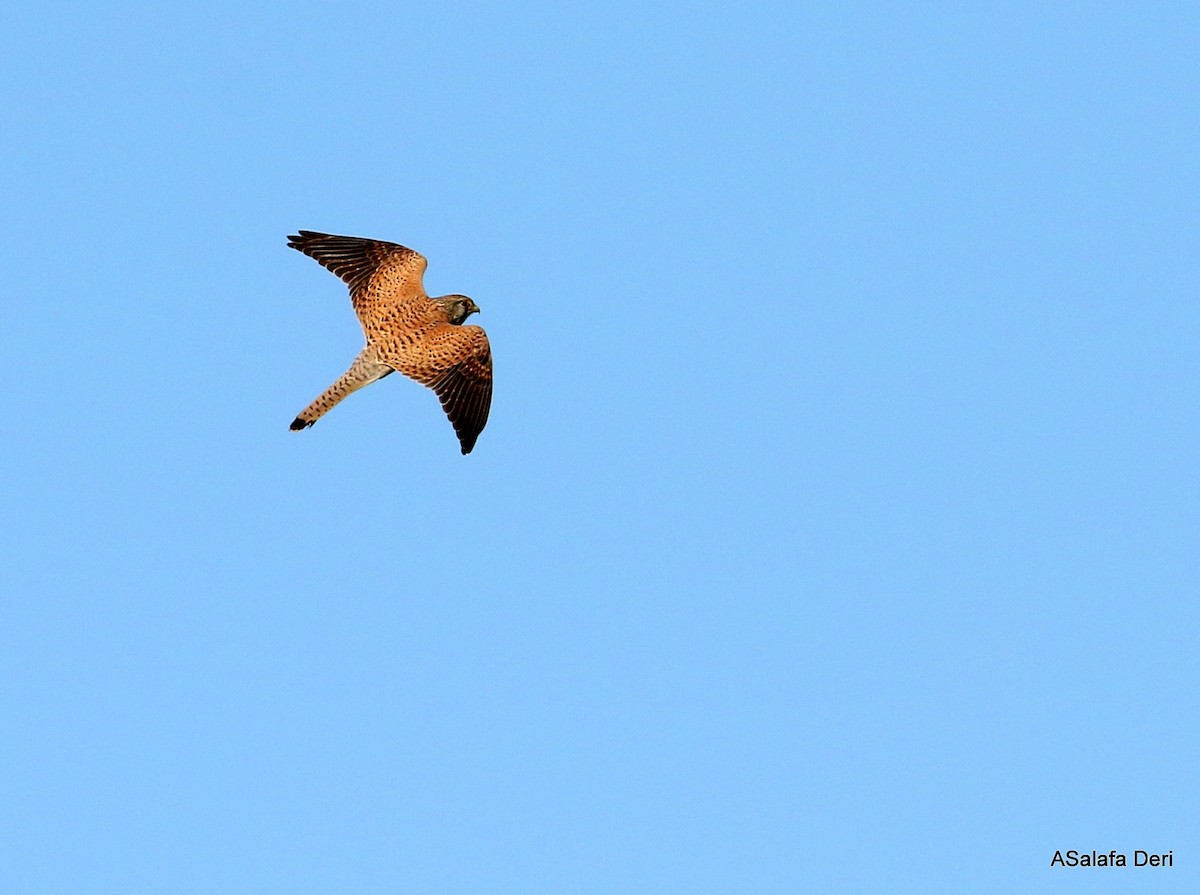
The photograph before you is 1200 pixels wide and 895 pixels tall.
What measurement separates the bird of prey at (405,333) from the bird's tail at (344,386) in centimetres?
1

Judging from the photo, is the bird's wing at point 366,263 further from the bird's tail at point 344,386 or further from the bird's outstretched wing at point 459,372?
the bird's outstretched wing at point 459,372

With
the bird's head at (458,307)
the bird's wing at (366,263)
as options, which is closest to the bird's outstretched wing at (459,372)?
the bird's head at (458,307)

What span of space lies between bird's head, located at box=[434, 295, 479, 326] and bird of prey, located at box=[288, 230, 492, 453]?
0.05 feet

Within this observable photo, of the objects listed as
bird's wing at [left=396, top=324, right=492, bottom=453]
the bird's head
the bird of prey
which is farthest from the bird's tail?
the bird's head

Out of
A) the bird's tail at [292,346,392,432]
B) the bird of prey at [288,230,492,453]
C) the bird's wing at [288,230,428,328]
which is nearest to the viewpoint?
the bird of prey at [288,230,492,453]

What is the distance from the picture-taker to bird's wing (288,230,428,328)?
2528 cm

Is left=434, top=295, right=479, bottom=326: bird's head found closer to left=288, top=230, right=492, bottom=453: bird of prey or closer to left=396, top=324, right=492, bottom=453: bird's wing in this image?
left=288, top=230, right=492, bottom=453: bird of prey

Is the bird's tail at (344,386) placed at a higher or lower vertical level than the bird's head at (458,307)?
Answer: lower

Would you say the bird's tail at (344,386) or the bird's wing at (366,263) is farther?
the bird's wing at (366,263)

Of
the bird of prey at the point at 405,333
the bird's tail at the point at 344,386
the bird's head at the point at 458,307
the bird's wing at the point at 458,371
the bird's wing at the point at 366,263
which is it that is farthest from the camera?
the bird's wing at the point at 366,263

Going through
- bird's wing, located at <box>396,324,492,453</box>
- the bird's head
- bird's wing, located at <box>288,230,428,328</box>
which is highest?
bird's wing, located at <box>288,230,428,328</box>

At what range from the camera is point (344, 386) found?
24.1 meters

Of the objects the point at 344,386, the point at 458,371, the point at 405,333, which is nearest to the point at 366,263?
the point at 405,333

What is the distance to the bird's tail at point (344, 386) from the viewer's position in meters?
23.9
